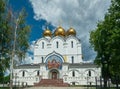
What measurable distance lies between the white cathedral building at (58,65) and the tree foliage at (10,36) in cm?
2708

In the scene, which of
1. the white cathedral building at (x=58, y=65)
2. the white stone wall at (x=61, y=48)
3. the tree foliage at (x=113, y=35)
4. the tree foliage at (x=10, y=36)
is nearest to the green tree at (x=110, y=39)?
the tree foliage at (x=113, y=35)

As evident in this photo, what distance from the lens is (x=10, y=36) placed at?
29.4 m

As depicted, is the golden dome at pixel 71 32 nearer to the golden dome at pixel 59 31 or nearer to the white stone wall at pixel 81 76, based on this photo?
the golden dome at pixel 59 31

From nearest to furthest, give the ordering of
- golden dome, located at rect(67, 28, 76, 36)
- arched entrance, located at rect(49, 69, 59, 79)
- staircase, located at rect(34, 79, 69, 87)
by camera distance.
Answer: staircase, located at rect(34, 79, 69, 87)
arched entrance, located at rect(49, 69, 59, 79)
golden dome, located at rect(67, 28, 76, 36)

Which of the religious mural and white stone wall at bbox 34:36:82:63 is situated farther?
white stone wall at bbox 34:36:82:63

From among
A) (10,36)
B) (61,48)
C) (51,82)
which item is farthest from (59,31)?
(10,36)

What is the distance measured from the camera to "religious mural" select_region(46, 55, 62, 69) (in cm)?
6062

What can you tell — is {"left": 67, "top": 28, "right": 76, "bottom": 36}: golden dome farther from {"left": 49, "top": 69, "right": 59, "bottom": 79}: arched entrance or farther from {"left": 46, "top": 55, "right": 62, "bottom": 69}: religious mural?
{"left": 49, "top": 69, "right": 59, "bottom": 79}: arched entrance

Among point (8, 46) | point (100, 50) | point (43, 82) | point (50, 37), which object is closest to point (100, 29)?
point (100, 50)

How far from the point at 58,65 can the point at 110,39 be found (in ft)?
117

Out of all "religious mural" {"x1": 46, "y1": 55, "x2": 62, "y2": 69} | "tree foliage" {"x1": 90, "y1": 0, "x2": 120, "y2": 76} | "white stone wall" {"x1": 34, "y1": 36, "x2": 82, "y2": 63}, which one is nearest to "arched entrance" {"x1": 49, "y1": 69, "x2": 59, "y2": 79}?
"religious mural" {"x1": 46, "y1": 55, "x2": 62, "y2": 69}

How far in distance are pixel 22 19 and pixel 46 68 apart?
30890mm

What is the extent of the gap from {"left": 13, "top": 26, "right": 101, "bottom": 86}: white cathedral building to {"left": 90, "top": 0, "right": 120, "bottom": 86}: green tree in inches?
819

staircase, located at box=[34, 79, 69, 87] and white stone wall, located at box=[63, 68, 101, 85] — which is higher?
white stone wall, located at box=[63, 68, 101, 85]
